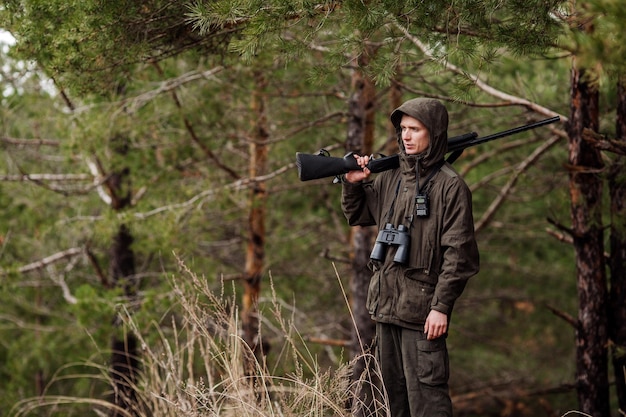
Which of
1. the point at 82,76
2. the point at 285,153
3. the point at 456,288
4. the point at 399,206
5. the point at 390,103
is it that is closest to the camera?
the point at 456,288

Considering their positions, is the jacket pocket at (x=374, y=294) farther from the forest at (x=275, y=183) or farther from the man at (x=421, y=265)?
the forest at (x=275, y=183)

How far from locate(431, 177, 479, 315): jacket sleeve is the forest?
0.48 m

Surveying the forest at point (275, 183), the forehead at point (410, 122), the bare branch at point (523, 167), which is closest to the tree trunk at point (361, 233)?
the forest at point (275, 183)

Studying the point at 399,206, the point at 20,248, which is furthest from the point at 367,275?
the point at 20,248

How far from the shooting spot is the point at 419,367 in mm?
3707

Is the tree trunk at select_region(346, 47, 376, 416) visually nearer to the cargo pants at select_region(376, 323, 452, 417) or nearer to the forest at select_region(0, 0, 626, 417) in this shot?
the forest at select_region(0, 0, 626, 417)

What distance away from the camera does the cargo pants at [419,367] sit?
3.68m

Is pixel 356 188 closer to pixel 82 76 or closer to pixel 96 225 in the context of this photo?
pixel 82 76

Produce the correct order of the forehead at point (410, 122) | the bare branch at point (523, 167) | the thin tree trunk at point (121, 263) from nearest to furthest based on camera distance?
the forehead at point (410, 122) → the bare branch at point (523, 167) → the thin tree trunk at point (121, 263)

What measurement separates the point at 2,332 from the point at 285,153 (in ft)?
22.3

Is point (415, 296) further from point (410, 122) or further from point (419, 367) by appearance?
point (410, 122)

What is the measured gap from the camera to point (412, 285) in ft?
12.2

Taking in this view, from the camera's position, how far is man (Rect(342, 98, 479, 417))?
11.9ft

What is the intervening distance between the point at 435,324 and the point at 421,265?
0.32 m
